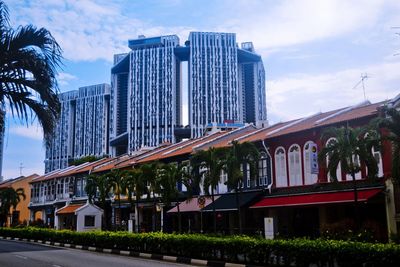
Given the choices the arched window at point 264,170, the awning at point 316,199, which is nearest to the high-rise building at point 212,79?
the arched window at point 264,170

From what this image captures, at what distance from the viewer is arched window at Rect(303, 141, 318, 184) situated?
26344mm

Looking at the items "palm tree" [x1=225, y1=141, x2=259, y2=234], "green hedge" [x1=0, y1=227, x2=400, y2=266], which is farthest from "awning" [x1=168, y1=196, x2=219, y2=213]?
"palm tree" [x1=225, y1=141, x2=259, y2=234]

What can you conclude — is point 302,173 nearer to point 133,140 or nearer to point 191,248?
point 191,248

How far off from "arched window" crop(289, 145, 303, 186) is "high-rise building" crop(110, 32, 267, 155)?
8120 centimetres

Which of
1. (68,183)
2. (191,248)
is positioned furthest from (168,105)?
(191,248)

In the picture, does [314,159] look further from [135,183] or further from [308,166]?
[135,183]

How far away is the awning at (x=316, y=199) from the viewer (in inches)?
901

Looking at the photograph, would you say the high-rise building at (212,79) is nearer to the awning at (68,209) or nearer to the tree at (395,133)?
the awning at (68,209)

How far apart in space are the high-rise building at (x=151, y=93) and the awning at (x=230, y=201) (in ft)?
266

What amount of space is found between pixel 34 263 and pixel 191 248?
6281mm

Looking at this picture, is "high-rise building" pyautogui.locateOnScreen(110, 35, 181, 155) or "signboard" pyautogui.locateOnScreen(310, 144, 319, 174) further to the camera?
"high-rise building" pyautogui.locateOnScreen(110, 35, 181, 155)

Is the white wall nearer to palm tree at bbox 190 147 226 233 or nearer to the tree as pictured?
palm tree at bbox 190 147 226 233

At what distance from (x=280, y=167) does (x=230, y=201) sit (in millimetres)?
3856

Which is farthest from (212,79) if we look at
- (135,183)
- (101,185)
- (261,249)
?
(261,249)
